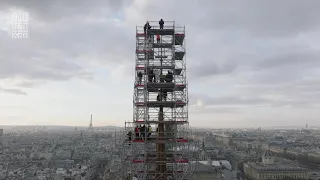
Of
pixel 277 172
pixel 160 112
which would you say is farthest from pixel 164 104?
pixel 277 172

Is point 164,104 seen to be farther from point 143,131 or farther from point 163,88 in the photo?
point 143,131

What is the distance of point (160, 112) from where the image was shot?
822 inches

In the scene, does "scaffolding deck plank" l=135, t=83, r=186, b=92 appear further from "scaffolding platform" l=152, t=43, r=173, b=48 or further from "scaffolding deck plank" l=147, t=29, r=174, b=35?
"scaffolding deck plank" l=147, t=29, r=174, b=35

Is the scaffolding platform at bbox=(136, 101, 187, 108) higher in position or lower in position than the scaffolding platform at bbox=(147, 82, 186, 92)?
lower

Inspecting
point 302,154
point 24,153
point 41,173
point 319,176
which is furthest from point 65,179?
point 302,154

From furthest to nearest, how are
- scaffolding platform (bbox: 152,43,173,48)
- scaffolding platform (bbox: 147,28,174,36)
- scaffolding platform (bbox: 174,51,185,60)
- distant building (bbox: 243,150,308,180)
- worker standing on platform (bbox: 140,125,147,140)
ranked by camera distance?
distant building (bbox: 243,150,308,180) < scaffolding platform (bbox: 174,51,185,60) < scaffolding platform (bbox: 152,43,173,48) < scaffolding platform (bbox: 147,28,174,36) < worker standing on platform (bbox: 140,125,147,140)

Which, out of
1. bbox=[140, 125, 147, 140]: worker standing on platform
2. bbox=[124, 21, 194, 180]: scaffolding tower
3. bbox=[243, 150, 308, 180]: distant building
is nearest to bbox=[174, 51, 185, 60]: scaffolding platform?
bbox=[124, 21, 194, 180]: scaffolding tower

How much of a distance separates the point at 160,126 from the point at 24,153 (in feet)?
516

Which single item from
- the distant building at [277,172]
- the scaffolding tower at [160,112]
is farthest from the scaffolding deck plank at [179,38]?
the distant building at [277,172]

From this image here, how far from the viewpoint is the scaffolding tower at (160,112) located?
788 inches

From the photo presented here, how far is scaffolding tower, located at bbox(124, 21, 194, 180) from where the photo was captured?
65.7 ft

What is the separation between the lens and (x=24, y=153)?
158625 mm

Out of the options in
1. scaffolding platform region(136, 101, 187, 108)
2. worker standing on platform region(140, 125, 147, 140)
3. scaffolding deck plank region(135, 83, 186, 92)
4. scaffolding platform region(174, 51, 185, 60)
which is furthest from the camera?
scaffolding platform region(174, 51, 185, 60)

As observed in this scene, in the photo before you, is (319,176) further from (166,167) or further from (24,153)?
(24,153)
